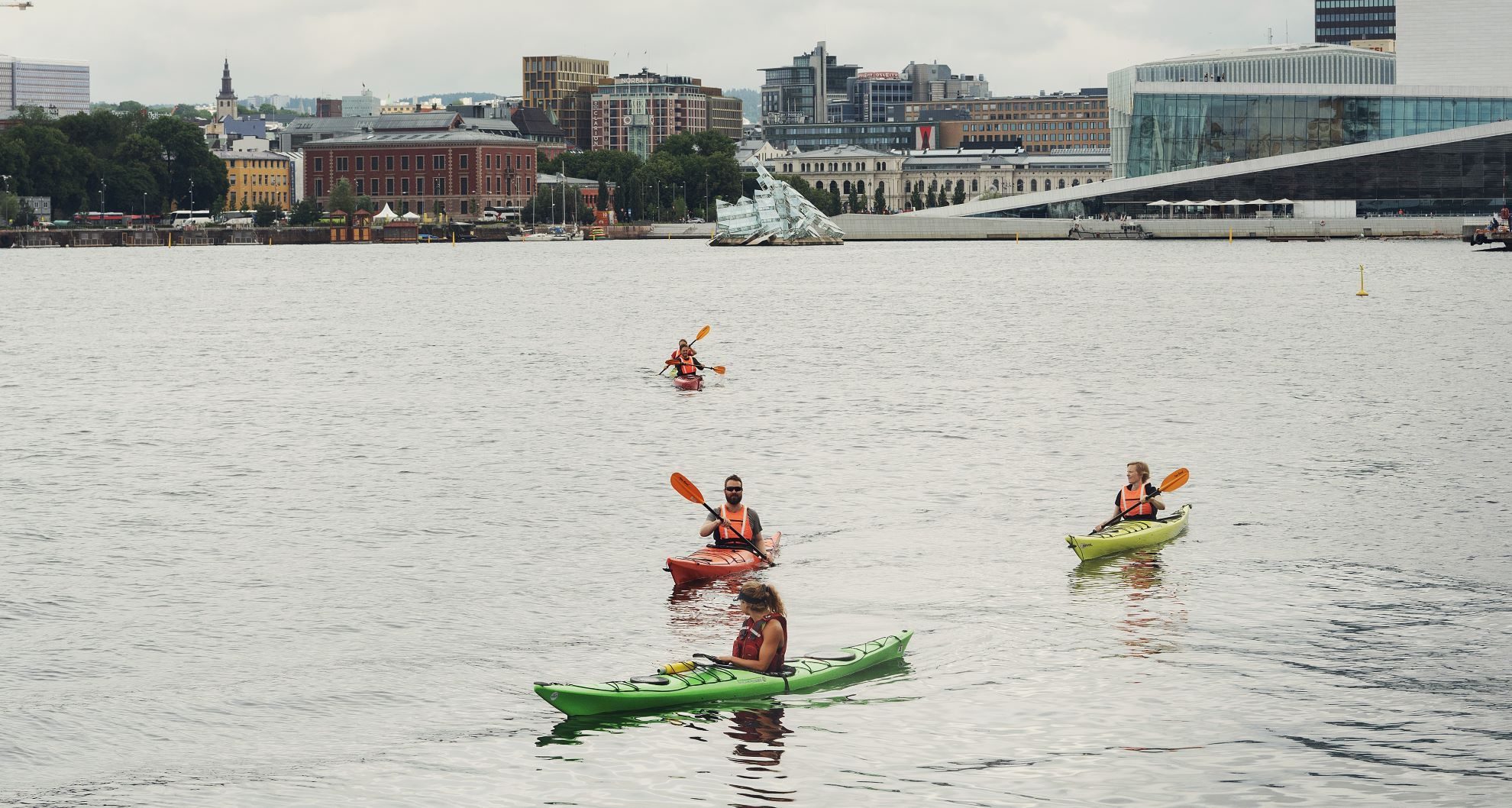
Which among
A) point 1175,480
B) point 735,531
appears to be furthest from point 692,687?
point 1175,480

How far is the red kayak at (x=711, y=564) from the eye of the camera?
2622 centimetres

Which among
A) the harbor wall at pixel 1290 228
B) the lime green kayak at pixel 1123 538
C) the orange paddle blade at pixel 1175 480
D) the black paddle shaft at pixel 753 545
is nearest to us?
the black paddle shaft at pixel 753 545

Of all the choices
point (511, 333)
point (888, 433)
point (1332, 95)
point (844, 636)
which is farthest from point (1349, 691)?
point (1332, 95)

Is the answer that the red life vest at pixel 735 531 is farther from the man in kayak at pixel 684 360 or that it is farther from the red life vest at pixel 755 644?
the man in kayak at pixel 684 360

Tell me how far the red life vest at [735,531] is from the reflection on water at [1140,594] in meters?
4.60

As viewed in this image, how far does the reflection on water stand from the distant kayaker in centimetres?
483

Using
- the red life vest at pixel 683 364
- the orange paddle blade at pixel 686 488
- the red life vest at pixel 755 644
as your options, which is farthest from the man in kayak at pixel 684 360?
the red life vest at pixel 755 644

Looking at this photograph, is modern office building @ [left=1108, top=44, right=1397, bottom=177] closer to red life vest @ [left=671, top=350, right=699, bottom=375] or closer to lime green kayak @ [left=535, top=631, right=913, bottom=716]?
red life vest @ [left=671, top=350, right=699, bottom=375]

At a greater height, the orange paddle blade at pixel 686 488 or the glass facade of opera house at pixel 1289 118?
the glass facade of opera house at pixel 1289 118

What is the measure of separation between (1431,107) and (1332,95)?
964 centimetres

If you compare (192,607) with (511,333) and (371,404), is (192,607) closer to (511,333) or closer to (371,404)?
(371,404)

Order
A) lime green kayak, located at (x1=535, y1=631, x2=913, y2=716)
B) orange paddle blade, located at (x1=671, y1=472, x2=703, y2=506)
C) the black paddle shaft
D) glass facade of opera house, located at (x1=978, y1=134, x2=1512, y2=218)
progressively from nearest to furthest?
lime green kayak, located at (x1=535, y1=631, x2=913, y2=716) → the black paddle shaft → orange paddle blade, located at (x1=671, y1=472, x2=703, y2=506) → glass facade of opera house, located at (x1=978, y1=134, x2=1512, y2=218)

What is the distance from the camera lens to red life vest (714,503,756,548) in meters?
26.8

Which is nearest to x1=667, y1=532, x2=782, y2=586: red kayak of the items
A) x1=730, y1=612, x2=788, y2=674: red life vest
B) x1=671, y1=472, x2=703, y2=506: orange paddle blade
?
x1=671, y1=472, x2=703, y2=506: orange paddle blade
